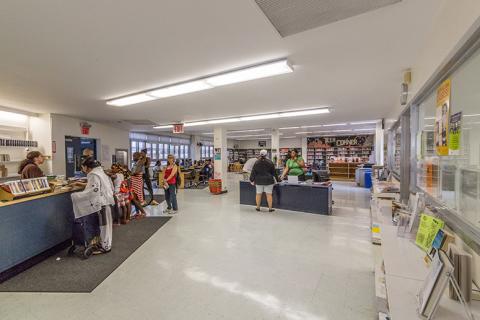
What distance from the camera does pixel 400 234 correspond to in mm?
1858

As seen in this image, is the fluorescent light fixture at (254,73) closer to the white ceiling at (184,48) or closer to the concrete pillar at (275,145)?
the white ceiling at (184,48)

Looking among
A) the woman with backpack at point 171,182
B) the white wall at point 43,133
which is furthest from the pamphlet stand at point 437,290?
the white wall at point 43,133

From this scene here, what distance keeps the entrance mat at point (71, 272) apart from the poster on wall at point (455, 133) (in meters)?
3.73

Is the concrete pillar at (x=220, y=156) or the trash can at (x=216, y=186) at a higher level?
the concrete pillar at (x=220, y=156)

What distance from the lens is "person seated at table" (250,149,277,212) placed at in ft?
18.9

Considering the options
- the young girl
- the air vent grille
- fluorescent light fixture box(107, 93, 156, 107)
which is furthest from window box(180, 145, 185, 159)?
the air vent grille

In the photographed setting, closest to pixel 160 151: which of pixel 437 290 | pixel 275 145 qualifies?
pixel 275 145

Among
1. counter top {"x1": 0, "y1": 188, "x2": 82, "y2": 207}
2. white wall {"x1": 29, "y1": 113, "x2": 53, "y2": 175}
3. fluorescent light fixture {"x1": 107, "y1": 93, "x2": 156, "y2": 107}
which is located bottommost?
counter top {"x1": 0, "y1": 188, "x2": 82, "y2": 207}

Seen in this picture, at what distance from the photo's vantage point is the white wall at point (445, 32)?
4.38ft

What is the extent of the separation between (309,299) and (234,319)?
32.3 inches

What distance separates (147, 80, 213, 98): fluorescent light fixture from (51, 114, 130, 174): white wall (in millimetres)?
4149

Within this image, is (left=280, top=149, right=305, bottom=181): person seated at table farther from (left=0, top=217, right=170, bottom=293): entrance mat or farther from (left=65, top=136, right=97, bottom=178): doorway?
(left=65, top=136, right=97, bottom=178): doorway

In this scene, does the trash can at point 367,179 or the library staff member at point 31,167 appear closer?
the library staff member at point 31,167

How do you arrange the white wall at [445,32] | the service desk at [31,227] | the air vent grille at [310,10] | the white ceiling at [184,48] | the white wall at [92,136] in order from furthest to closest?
the white wall at [92,136] → the service desk at [31,227] → the white ceiling at [184,48] → the air vent grille at [310,10] → the white wall at [445,32]
